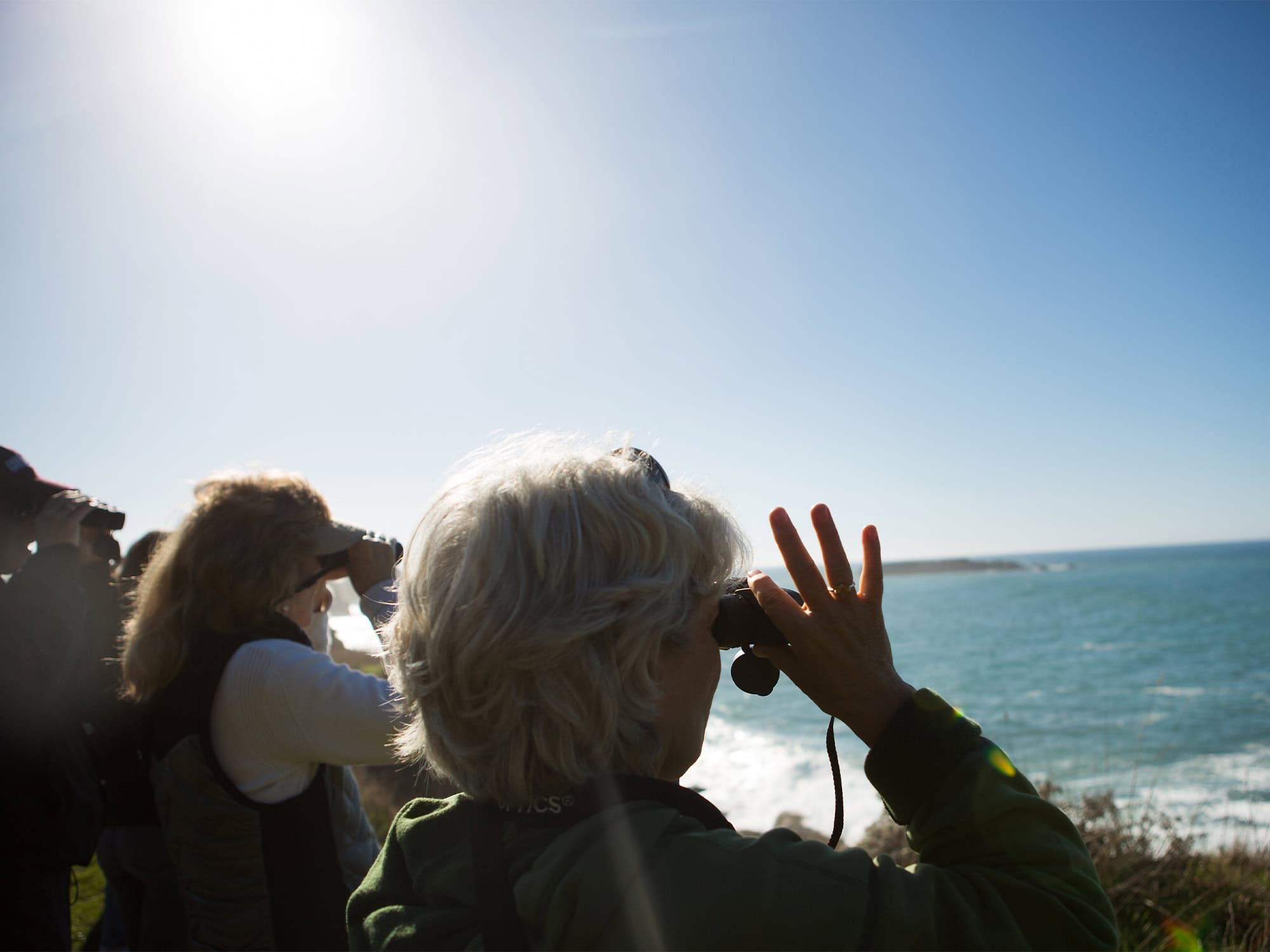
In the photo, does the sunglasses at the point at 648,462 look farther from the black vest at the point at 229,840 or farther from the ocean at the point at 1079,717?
the ocean at the point at 1079,717

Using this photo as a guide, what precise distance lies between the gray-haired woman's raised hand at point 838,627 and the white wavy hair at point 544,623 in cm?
17

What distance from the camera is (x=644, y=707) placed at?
116 cm

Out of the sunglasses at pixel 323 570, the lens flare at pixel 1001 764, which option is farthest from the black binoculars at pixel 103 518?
the lens flare at pixel 1001 764

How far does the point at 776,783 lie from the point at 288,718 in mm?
12720

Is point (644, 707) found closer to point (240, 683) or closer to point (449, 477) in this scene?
point (449, 477)

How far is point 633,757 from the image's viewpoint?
1.17m

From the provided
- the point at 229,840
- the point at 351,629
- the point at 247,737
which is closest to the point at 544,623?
the point at 247,737

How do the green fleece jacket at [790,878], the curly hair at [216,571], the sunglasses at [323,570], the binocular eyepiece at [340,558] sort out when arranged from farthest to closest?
the binocular eyepiece at [340,558]
the sunglasses at [323,570]
the curly hair at [216,571]
the green fleece jacket at [790,878]

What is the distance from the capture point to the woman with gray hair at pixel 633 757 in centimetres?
Result: 94

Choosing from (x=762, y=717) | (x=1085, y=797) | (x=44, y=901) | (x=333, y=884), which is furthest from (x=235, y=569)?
(x=762, y=717)

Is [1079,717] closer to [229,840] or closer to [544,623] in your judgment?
[229,840]

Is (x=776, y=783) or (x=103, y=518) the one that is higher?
(x=103, y=518)

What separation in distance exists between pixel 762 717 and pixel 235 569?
63.1 ft

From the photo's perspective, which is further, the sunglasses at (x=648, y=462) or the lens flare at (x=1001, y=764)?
the sunglasses at (x=648, y=462)
